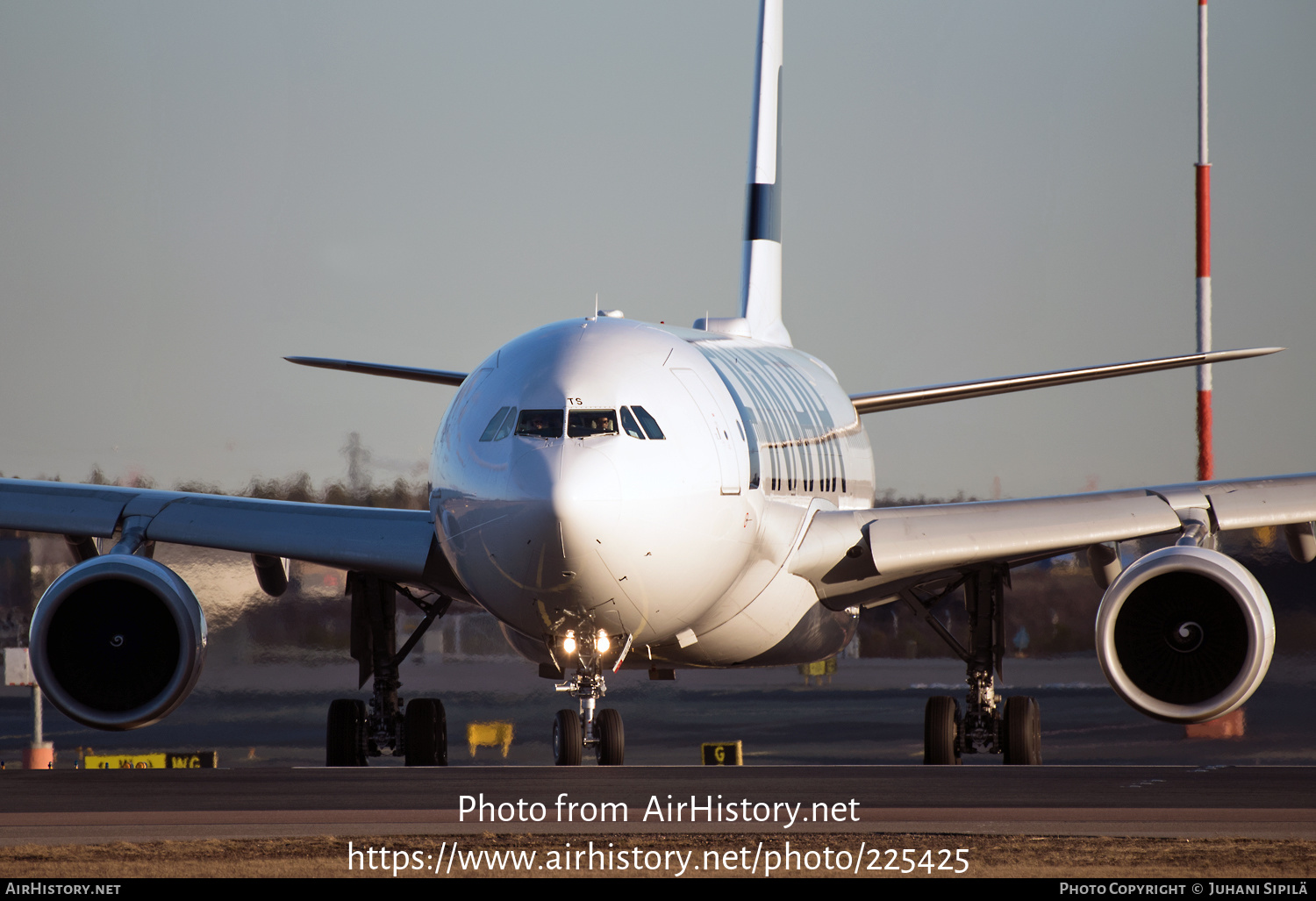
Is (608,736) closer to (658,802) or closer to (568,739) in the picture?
(568,739)

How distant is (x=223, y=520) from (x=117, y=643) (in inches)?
68.1

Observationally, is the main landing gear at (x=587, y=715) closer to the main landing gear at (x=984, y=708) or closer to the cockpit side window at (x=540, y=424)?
the cockpit side window at (x=540, y=424)

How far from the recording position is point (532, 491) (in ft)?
40.5

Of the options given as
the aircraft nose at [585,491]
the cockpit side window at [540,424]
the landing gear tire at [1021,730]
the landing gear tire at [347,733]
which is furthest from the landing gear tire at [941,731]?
the cockpit side window at [540,424]

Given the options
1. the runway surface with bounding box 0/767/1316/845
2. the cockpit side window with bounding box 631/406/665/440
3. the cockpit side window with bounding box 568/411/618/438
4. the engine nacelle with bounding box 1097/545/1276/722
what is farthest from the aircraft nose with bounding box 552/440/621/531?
the engine nacelle with bounding box 1097/545/1276/722

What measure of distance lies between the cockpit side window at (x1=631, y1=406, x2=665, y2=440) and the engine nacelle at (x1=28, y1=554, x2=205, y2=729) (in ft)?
14.2

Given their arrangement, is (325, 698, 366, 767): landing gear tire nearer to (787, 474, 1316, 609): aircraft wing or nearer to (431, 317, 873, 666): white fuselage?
(431, 317, 873, 666): white fuselage

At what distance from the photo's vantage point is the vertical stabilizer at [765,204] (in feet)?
81.5

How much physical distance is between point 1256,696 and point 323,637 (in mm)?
11924

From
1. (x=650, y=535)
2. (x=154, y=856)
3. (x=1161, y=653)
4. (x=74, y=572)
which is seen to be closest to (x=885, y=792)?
(x=650, y=535)

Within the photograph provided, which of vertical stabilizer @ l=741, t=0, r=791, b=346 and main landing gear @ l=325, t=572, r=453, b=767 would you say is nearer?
main landing gear @ l=325, t=572, r=453, b=767

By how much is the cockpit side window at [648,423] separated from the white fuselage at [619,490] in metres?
0.02

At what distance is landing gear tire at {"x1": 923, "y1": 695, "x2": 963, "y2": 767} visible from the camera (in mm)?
17812

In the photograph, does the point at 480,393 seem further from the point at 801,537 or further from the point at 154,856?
the point at 154,856
